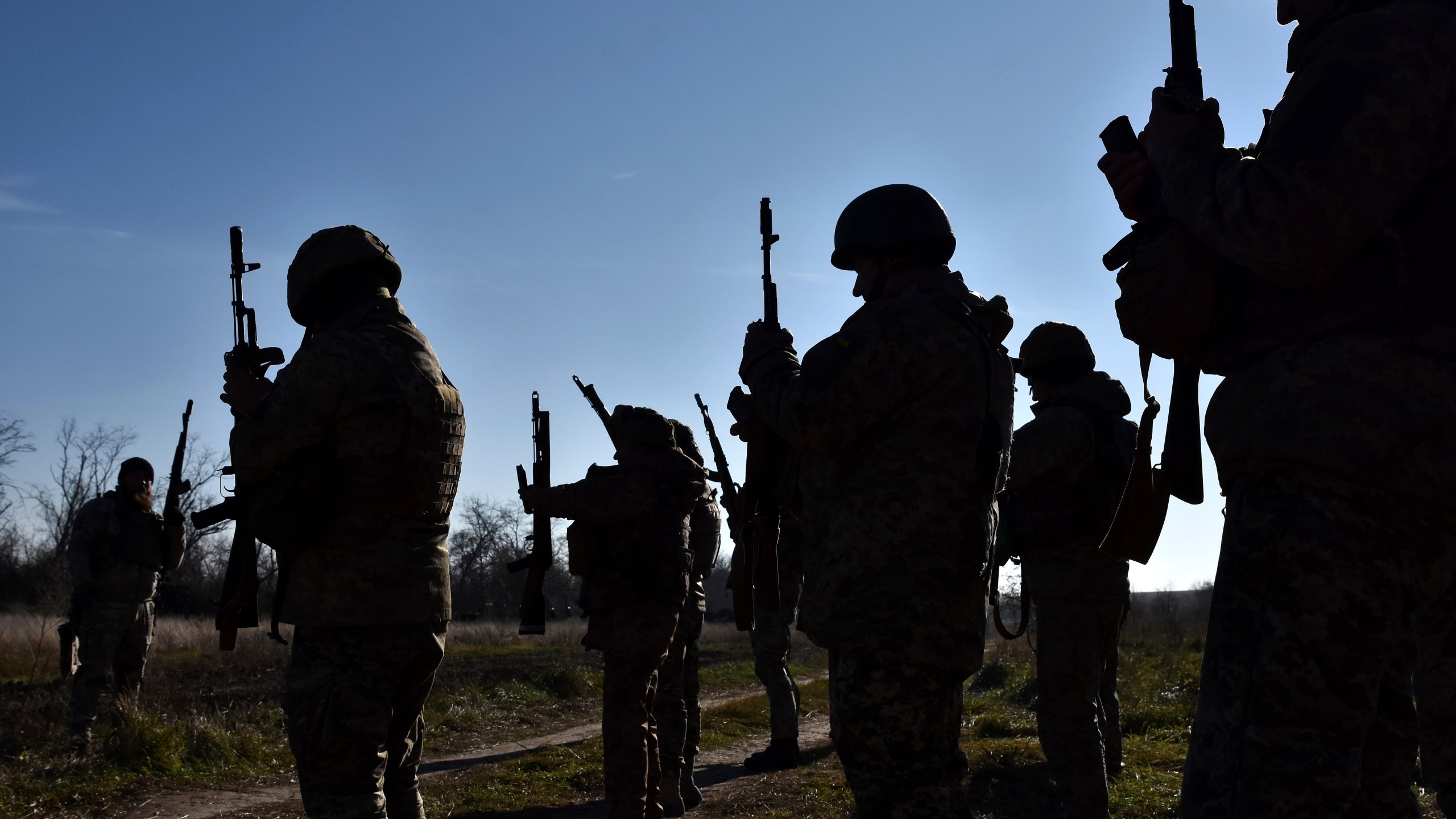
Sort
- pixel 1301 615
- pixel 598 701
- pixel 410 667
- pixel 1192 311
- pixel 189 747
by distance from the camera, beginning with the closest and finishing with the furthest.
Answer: pixel 1301 615 → pixel 1192 311 → pixel 410 667 → pixel 189 747 → pixel 598 701

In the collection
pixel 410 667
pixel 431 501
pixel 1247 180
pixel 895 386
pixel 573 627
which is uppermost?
pixel 1247 180

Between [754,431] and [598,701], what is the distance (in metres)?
12.6

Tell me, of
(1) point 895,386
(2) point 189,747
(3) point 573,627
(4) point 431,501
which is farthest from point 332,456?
(3) point 573,627

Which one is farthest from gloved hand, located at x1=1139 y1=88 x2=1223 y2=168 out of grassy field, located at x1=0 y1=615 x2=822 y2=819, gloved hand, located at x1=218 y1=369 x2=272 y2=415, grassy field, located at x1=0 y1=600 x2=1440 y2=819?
grassy field, located at x1=0 y1=615 x2=822 y2=819

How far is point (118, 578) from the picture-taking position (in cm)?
1088

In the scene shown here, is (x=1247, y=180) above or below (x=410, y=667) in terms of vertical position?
above

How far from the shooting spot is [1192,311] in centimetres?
267

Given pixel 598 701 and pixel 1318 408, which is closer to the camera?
pixel 1318 408

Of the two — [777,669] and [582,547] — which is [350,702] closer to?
[582,547]

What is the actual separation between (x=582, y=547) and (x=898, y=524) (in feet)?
9.89

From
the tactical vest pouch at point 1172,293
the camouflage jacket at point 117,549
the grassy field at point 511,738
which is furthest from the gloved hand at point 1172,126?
the camouflage jacket at point 117,549

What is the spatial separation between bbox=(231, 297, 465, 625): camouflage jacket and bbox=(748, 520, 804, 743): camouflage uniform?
544 cm

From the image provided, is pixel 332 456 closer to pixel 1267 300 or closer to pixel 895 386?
pixel 895 386

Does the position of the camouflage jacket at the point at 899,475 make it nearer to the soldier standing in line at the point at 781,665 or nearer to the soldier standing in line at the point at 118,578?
the soldier standing in line at the point at 781,665
